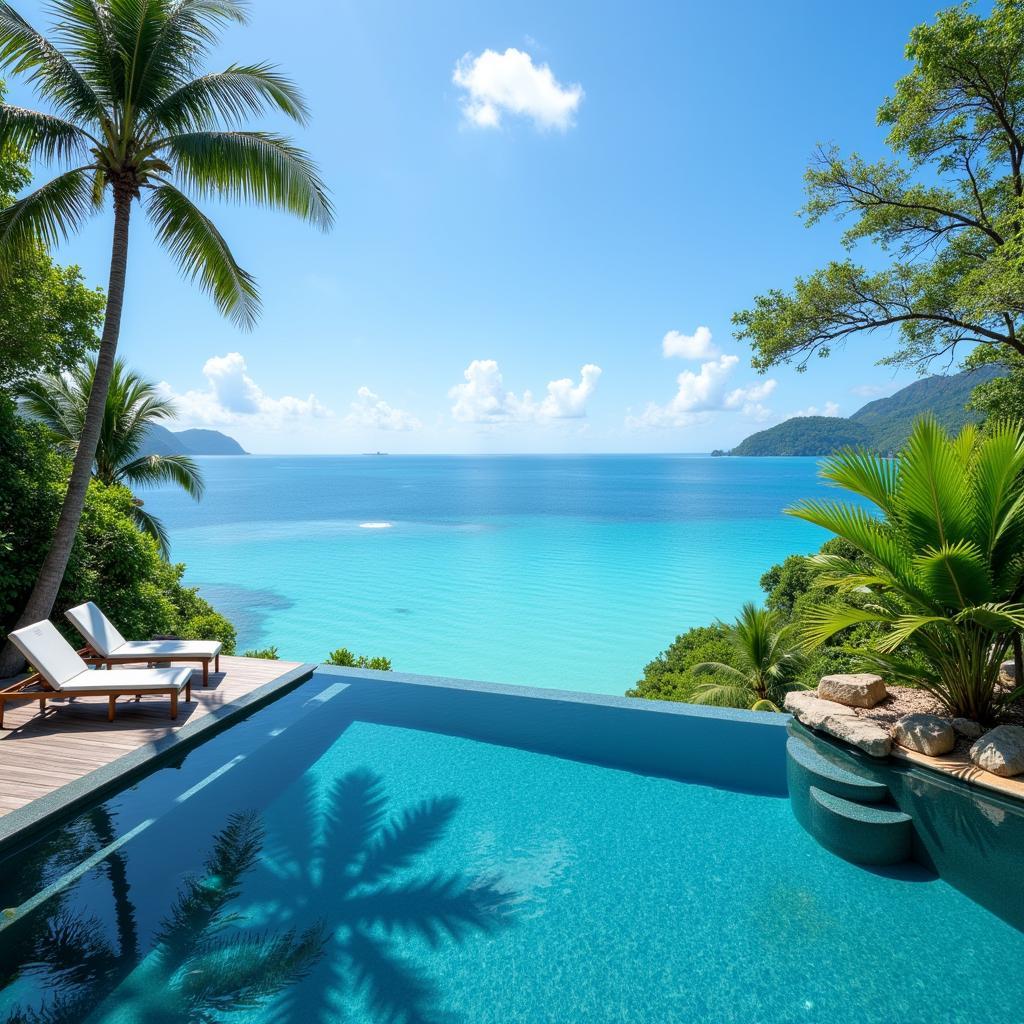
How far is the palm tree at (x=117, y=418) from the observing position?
1287 centimetres

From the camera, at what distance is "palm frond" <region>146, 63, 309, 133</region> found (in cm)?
680

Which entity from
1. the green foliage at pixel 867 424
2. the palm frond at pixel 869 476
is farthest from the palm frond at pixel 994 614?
the green foliage at pixel 867 424

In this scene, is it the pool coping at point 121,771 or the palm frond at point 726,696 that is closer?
the pool coping at point 121,771

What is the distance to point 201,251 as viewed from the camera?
24.7ft

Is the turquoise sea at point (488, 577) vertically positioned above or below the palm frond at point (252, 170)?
below

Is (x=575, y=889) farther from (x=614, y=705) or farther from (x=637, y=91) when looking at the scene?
(x=637, y=91)

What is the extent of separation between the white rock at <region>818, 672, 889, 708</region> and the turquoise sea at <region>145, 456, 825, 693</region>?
15.9 metres

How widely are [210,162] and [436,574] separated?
31.4m

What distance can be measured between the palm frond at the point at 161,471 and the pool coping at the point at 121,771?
10214 millimetres

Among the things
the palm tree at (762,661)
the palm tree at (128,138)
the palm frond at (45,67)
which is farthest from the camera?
the palm tree at (762,661)

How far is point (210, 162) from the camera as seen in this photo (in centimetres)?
687

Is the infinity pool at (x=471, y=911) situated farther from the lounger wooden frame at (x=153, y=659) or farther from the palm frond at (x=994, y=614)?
the palm frond at (x=994, y=614)

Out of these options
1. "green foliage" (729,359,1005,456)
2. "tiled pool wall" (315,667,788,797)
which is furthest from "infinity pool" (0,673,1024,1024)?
"green foliage" (729,359,1005,456)

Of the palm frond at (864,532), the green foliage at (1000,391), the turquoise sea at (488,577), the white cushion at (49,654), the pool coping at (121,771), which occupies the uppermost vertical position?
the green foliage at (1000,391)
